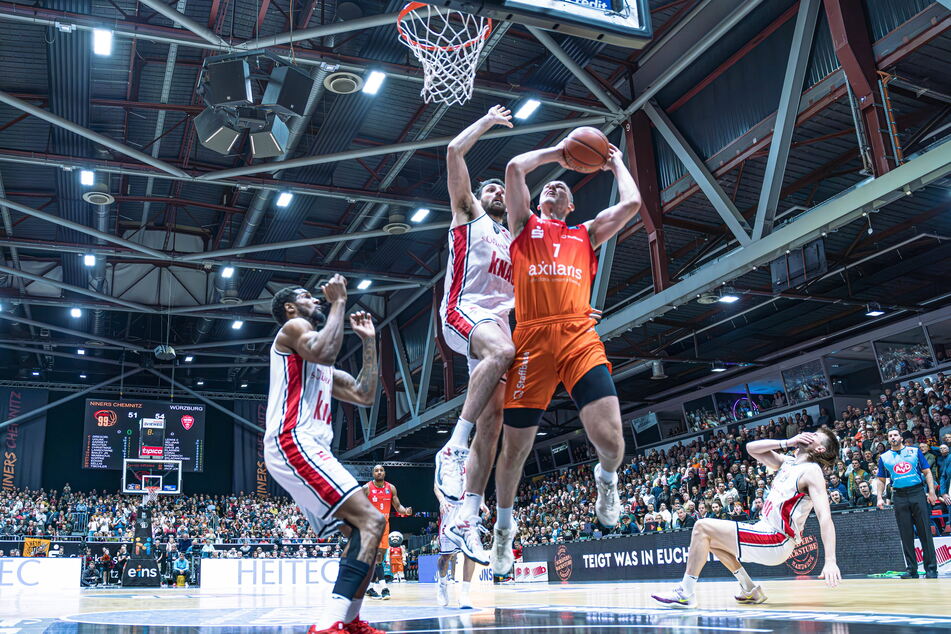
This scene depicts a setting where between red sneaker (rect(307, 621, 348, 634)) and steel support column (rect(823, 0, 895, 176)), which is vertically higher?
steel support column (rect(823, 0, 895, 176))

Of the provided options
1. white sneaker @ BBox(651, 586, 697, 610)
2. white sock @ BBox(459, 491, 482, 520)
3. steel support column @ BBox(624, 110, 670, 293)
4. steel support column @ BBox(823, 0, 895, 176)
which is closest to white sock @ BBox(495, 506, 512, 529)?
white sock @ BBox(459, 491, 482, 520)

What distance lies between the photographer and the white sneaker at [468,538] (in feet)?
17.7

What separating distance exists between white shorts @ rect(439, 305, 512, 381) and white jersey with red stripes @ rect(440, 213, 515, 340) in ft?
0.04

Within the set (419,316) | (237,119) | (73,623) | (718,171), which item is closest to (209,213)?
(419,316)

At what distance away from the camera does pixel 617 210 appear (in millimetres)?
5762

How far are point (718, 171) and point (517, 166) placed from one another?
11.4 meters

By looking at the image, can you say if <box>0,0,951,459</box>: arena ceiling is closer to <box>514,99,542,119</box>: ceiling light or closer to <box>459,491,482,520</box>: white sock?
<box>514,99,542,119</box>: ceiling light

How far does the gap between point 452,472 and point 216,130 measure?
439 inches

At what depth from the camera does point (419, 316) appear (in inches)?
1102

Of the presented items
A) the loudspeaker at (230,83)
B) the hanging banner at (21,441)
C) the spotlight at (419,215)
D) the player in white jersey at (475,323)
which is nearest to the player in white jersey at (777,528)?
the player in white jersey at (475,323)

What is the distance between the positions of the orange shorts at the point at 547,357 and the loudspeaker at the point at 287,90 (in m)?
10.4

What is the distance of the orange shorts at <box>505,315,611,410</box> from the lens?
5.29m

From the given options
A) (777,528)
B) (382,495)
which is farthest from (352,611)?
(382,495)

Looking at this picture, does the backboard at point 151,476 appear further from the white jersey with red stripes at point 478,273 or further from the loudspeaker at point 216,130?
the white jersey with red stripes at point 478,273
